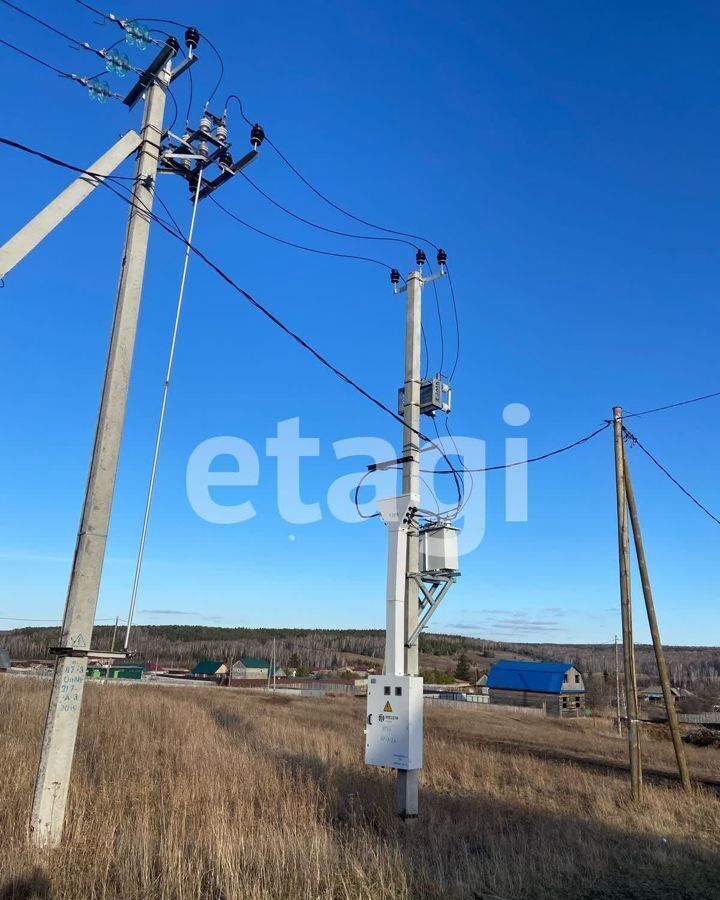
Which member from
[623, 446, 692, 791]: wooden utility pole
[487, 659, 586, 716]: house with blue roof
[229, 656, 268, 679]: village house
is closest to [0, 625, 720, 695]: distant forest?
[229, 656, 268, 679]: village house

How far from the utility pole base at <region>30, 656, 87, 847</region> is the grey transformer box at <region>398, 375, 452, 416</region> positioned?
22.0 feet

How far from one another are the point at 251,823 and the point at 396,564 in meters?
4.05

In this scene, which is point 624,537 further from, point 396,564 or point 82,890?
point 82,890

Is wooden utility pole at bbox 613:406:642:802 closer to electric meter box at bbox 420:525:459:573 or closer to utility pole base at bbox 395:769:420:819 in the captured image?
utility pole base at bbox 395:769:420:819

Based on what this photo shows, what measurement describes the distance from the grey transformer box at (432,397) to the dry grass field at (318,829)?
6139 mm

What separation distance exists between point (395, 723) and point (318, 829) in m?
2.08

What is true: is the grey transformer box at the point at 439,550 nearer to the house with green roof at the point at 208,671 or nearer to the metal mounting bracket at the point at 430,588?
the metal mounting bracket at the point at 430,588

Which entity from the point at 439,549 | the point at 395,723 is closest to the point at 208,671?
the point at 395,723

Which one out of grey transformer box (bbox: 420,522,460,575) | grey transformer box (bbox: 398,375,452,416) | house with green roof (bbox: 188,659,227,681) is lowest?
house with green roof (bbox: 188,659,227,681)

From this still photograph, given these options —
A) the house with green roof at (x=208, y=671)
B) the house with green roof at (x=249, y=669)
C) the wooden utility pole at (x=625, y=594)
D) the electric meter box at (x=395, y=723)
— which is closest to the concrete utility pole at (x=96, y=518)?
the electric meter box at (x=395, y=723)

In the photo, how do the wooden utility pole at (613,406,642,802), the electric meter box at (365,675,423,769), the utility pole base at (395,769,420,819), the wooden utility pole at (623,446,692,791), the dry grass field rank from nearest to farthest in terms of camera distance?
the dry grass field → the utility pole base at (395,769,420,819) → the electric meter box at (365,675,423,769) → the wooden utility pole at (613,406,642,802) → the wooden utility pole at (623,446,692,791)

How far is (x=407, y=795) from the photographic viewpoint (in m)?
8.99

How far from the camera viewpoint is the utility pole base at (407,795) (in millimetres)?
8969

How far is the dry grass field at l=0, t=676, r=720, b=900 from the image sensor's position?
17.8 feet
